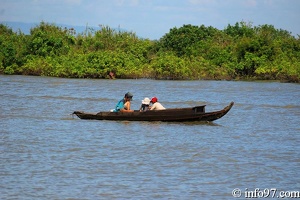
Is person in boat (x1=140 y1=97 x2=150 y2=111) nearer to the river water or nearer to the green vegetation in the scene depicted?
the river water

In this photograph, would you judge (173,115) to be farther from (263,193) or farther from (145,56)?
(145,56)

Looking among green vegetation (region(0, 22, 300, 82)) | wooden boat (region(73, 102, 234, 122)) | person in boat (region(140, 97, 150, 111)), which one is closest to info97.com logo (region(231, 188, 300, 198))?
wooden boat (region(73, 102, 234, 122))

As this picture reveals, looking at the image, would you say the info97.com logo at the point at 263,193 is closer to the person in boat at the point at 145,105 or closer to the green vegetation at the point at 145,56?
the person in boat at the point at 145,105

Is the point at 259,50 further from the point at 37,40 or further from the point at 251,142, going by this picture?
the point at 251,142

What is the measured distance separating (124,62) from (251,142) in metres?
27.0

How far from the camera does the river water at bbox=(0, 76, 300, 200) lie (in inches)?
443

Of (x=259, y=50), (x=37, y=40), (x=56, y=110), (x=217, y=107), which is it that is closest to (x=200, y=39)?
(x=259, y=50)

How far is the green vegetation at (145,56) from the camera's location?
1690 inches

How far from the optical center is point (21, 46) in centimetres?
4722

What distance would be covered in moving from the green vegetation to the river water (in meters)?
16.8

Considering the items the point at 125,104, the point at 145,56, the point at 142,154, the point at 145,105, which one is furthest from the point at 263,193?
the point at 145,56

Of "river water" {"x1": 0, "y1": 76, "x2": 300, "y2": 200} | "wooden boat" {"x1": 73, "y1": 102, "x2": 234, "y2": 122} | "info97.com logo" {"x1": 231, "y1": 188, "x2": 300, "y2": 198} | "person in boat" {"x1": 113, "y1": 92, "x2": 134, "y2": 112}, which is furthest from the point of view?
"person in boat" {"x1": 113, "y1": 92, "x2": 134, "y2": 112}

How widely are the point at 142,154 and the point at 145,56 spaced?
34.5 meters

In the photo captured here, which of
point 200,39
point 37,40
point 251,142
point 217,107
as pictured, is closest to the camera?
point 251,142
